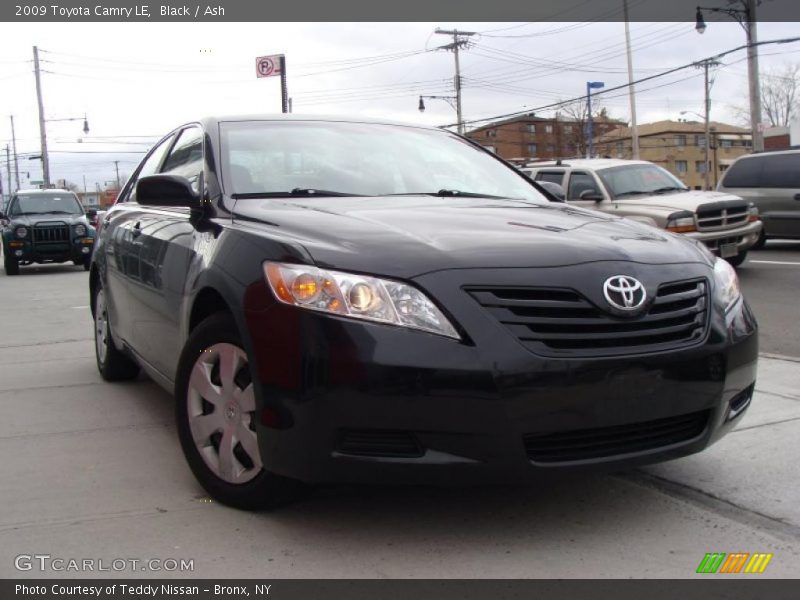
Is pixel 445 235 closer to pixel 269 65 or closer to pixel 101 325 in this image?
pixel 101 325

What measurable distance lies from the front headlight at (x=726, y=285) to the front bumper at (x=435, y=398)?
51 cm

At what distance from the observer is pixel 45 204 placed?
64.2ft

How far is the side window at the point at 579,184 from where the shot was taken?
12047mm

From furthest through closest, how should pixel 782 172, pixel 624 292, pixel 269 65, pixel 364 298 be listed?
pixel 269 65
pixel 782 172
pixel 624 292
pixel 364 298

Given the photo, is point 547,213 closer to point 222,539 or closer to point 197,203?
point 197,203

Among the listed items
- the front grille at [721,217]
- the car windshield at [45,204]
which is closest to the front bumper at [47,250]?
the car windshield at [45,204]

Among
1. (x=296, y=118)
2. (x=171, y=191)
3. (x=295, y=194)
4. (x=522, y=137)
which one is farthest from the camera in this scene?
(x=522, y=137)

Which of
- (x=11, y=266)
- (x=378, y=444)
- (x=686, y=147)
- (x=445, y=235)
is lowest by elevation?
(x=378, y=444)

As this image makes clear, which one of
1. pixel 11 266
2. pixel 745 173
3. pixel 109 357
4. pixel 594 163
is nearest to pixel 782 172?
pixel 745 173

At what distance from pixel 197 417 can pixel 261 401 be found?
57cm

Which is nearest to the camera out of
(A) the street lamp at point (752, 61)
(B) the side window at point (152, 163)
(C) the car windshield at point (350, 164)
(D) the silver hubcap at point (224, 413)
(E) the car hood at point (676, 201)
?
(D) the silver hubcap at point (224, 413)

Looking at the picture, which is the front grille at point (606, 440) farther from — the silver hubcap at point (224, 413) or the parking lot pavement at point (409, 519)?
the silver hubcap at point (224, 413)

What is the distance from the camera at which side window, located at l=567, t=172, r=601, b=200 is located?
12.0 metres

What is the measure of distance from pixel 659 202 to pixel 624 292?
9.10 metres
